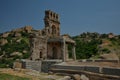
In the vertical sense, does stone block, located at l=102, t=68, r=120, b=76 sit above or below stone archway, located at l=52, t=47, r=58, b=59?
below

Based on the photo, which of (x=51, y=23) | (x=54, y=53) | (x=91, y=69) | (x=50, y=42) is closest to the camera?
(x=91, y=69)

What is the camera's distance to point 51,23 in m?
26.7

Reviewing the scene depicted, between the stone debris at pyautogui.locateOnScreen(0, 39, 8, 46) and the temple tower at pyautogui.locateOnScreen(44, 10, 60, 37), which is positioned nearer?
the temple tower at pyautogui.locateOnScreen(44, 10, 60, 37)

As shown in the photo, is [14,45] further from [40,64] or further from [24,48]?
[40,64]

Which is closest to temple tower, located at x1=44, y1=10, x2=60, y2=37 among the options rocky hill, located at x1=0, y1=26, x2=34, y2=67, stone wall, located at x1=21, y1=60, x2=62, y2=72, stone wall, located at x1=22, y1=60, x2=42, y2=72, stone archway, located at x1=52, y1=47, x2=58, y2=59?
stone archway, located at x1=52, y1=47, x2=58, y2=59

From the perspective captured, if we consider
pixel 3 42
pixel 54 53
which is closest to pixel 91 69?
pixel 54 53

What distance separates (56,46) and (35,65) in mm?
5781

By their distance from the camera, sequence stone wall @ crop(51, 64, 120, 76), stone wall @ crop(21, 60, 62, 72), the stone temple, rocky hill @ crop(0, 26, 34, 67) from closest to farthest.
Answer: stone wall @ crop(51, 64, 120, 76), stone wall @ crop(21, 60, 62, 72), the stone temple, rocky hill @ crop(0, 26, 34, 67)

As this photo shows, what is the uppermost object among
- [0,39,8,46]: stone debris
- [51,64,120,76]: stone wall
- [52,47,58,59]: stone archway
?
[0,39,8,46]: stone debris

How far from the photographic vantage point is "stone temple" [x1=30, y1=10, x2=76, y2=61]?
2327 centimetres

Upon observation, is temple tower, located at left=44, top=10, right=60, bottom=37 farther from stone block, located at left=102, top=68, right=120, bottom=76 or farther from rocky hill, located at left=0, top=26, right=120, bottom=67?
rocky hill, located at left=0, top=26, right=120, bottom=67

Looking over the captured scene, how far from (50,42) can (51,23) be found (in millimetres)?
3338

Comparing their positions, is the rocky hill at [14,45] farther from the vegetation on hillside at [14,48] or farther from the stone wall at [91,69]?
the stone wall at [91,69]

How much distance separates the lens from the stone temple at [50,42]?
76.3 feet
